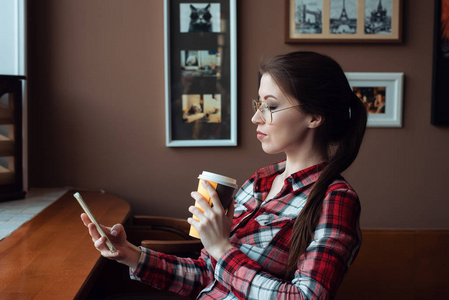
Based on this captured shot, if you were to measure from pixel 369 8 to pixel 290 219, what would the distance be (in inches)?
60.2

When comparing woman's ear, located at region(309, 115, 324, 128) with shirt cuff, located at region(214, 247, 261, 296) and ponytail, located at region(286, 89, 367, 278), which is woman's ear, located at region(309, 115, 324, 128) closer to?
ponytail, located at region(286, 89, 367, 278)

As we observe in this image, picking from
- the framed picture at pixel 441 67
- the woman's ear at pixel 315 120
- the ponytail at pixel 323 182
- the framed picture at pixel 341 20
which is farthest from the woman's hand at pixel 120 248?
the framed picture at pixel 441 67

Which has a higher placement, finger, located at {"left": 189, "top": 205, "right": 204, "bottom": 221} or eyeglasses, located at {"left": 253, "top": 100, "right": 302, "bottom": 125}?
eyeglasses, located at {"left": 253, "top": 100, "right": 302, "bottom": 125}

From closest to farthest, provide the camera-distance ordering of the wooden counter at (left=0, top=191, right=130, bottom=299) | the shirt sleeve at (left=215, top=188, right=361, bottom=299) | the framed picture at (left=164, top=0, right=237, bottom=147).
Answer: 1. the shirt sleeve at (left=215, top=188, right=361, bottom=299)
2. the wooden counter at (left=0, top=191, right=130, bottom=299)
3. the framed picture at (left=164, top=0, right=237, bottom=147)

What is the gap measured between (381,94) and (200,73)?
3.02 ft

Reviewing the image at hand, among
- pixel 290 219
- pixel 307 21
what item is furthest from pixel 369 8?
pixel 290 219

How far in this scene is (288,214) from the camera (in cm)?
119

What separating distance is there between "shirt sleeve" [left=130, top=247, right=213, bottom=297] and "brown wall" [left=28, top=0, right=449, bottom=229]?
960mm

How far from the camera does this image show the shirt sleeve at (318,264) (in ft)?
3.22

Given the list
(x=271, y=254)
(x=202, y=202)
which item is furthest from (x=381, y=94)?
(x=202, y=202)

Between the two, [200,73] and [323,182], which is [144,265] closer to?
[323,182]

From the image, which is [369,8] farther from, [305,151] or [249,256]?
[249,256]

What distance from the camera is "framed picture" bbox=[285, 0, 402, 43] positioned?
2.28m

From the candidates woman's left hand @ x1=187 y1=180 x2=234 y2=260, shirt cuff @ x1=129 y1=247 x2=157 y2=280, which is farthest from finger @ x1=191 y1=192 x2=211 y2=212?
shirt cuff @ x1=129 y1=247 x2=157 y2=280
